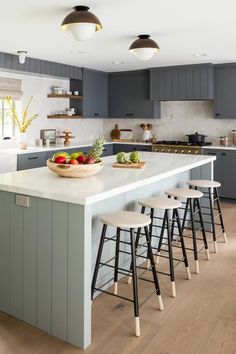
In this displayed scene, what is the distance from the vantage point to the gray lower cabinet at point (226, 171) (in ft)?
21.9

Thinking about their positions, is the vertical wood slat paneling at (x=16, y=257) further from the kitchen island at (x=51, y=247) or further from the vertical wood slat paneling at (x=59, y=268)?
the vertical wood slat paneling at (x=59, y=268)

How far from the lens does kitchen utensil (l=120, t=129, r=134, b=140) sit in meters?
8.24

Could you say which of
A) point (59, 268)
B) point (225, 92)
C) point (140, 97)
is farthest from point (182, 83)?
point (59, 268)

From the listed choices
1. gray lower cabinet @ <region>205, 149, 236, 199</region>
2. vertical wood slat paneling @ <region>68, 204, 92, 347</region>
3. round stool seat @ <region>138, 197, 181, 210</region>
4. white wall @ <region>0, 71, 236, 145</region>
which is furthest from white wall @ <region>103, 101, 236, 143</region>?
vertical wood slat paneling @ <region>68, 204, 92, 347</region>

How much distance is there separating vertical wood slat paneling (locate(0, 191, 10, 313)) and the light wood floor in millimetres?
125

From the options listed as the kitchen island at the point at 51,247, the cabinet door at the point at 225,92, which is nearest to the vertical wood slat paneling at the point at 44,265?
the kitchen island at the point at 51,247

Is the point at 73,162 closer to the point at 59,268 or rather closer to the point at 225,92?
the point at 59,268

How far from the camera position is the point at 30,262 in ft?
8.66

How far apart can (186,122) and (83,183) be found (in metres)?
5.18

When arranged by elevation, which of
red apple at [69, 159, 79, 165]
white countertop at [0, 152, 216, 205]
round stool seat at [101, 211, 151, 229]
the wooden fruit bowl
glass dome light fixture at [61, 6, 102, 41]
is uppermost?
glass dome light fixture at [61, 6, 102, 41]

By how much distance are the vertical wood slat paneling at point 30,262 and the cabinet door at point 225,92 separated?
5140mm

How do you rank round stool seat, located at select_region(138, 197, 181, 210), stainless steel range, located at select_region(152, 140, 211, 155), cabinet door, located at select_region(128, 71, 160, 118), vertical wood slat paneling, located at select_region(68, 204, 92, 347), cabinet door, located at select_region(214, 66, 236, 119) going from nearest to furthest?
vertical wood slat paneling, located at select_region(68, 204, 92, 347)
round stool seat, located at select_region(138, 197, 181, 210)
cabinet door, located at select_region(214, 66, 236, 119)
stainless steel range, located at select_region(152, 140, 211, 155)
cabinet door, located at select_region(128, 71, 160, 118)

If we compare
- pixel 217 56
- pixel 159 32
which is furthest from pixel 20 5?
pixel 217 56

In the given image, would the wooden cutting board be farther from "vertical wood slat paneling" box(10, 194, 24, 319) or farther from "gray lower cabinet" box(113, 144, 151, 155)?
"gray lower cabinet" box(113, 144, 151, 155)
